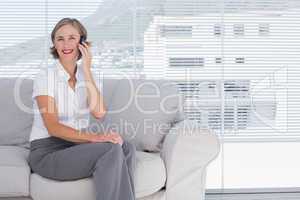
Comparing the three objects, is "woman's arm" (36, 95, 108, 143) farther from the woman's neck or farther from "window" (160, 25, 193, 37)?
"window" (160, 25, 193, 37)

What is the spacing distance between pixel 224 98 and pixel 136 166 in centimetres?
166

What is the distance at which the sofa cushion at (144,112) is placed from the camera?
3471 mm

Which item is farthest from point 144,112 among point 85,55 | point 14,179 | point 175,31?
point 175,31

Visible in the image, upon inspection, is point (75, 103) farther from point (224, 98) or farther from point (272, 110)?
point (272, 110)

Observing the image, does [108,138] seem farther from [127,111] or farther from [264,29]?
[264,29]

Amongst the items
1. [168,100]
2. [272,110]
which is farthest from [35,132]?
[272,110]

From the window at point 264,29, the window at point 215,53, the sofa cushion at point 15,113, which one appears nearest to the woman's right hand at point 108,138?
the sofa cushion at point 15,113

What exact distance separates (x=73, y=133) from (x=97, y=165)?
0.32 meters

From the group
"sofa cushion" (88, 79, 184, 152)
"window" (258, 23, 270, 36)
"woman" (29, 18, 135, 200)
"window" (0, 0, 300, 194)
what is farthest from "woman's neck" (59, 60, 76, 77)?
"window" (258, 23, 270, 36)

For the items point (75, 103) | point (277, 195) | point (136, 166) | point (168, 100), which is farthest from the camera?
point (277, 195)

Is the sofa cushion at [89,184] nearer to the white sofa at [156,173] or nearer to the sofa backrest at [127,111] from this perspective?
the white sofa at [156,173]

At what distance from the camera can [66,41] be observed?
3.21 meters

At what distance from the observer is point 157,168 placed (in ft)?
10.1

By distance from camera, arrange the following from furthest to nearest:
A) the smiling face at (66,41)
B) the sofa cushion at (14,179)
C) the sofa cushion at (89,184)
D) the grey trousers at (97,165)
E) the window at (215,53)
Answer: the window at (215,53) → the smiling face at (66,41) → the sofa cushion at (14,179) → the sofa cushion at (89,184) → the grey trousers at (97,165)
